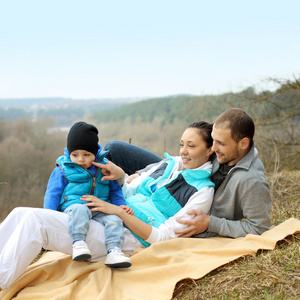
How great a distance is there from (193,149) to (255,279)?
112 cm

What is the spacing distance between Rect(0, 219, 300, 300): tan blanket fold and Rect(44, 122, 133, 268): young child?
0.48ft

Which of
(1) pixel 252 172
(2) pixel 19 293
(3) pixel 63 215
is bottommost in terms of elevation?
(2) pixel 19 293

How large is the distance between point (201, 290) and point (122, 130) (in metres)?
8.94

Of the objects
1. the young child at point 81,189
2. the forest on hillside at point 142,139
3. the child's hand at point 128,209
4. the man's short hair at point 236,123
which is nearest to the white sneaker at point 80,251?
the young child at point 81,189

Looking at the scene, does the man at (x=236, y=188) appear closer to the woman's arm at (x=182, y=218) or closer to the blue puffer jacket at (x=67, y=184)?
the woman's arm at (x=182, y=218)

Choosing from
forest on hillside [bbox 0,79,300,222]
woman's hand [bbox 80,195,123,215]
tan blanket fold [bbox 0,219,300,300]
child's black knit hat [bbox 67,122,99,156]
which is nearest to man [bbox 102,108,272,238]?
tan blanket fold [bbox 0,219,300,300]

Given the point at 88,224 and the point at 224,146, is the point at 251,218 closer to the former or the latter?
the point at 224,146

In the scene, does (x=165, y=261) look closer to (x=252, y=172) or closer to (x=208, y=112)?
(x=252, y=172)

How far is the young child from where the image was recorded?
9.77 feet

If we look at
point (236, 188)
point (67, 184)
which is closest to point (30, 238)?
point (67, 184)

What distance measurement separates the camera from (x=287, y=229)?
11.1 ft

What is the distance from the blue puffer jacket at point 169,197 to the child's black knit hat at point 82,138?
0.64 meters

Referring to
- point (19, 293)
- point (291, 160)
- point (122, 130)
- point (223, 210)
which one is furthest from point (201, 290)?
A: point (122, 130)

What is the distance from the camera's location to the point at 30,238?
9.24 feet
